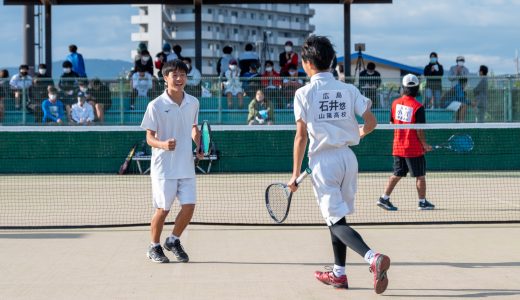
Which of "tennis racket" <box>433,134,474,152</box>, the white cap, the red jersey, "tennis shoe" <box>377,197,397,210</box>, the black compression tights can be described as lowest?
"tennis shoe" <box>377,197,397,210</box>

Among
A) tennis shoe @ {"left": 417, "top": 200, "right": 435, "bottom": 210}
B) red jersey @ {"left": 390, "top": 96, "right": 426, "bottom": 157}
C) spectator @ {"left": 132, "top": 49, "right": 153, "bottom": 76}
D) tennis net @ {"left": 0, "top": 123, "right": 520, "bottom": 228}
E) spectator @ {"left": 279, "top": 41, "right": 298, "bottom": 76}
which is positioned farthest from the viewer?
spectator @ {"left": 279, "top": 41, "right": 298, "bottom": 76}

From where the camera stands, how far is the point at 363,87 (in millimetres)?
21438

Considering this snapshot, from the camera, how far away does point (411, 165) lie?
12.7m

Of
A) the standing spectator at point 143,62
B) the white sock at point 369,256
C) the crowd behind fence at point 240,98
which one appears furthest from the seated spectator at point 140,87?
the white sock at point 369,256

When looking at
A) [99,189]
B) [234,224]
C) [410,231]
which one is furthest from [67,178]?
[410,231]

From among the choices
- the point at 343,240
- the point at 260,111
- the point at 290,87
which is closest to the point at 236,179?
the point at 260,111

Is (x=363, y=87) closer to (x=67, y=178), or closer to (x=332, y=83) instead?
(x=67, y=178)

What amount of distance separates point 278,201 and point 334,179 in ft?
3.83

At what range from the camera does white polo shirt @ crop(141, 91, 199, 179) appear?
27.6 ft

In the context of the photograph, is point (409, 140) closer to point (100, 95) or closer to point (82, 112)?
point (82, 112)

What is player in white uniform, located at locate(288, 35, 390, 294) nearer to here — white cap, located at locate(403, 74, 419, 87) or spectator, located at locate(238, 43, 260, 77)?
white cap, located at locate(403, 74, 419, 87)

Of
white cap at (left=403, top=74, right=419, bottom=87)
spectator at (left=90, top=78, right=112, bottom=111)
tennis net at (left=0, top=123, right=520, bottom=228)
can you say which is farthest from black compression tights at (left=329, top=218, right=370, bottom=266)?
spectator at (left=90, top=78, right=112, bottom=111)

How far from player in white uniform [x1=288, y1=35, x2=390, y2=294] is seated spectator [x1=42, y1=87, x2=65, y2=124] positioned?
14350 mm

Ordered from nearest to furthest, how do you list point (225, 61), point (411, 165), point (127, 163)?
point (411, 165) < point (127, 163) < point (225, 61)
